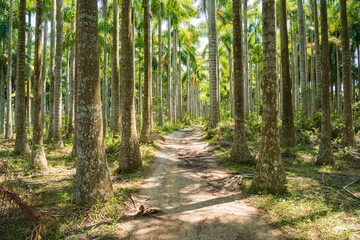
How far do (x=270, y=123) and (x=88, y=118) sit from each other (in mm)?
4335

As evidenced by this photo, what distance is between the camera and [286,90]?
913 centimetres

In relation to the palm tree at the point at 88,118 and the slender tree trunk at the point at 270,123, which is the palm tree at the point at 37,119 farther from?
the slender tree trunk at the point at 270,123

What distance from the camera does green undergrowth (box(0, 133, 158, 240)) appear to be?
11.0ft

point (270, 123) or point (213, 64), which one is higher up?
point (213, 64)

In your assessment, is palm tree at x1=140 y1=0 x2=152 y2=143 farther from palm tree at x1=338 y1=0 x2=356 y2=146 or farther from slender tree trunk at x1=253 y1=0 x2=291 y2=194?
palm tree at x1=338 y1=0 x2=356 y2=146

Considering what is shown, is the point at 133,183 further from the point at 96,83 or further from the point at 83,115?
the point at 96,83

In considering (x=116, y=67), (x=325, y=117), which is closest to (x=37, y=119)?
(x=116, y=67)

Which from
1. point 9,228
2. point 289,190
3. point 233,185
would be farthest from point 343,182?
point 9,228

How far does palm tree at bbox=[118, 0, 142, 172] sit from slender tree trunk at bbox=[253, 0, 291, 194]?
4059 mm

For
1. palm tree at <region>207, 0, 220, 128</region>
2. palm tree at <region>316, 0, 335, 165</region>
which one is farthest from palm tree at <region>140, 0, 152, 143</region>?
palm tree at <region>316, 0, 335, 165</region>

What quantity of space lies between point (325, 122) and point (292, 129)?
206 centimetres

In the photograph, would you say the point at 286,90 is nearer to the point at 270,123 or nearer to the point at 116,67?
the point at 270,123

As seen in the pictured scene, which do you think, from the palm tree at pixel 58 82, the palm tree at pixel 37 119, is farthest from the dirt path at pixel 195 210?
the palm tree at pixel 58 82

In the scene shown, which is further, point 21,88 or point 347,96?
point 347,96
